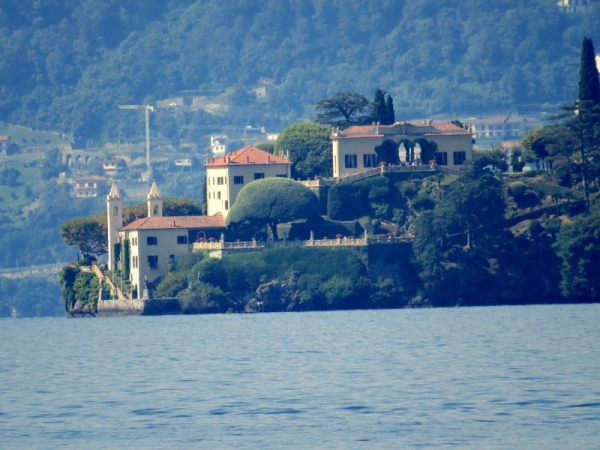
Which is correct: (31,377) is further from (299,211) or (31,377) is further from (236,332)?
(299,211)

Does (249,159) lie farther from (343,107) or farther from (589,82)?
(589,82)

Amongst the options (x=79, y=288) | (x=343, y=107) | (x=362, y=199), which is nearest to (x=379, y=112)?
(x=343, y=107)

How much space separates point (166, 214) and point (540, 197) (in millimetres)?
29270

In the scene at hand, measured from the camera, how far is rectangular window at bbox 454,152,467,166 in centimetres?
12912

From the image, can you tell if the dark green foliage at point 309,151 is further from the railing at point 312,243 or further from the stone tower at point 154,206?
the railing at point 312,243

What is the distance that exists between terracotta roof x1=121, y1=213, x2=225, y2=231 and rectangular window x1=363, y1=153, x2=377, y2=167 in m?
11.1

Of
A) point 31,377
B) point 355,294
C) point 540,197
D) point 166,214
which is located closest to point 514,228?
point 540,197

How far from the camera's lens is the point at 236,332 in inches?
3639

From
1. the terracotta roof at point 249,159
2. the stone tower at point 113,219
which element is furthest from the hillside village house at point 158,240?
→ the terracotta roof at point 249,159

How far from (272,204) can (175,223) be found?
7.37m

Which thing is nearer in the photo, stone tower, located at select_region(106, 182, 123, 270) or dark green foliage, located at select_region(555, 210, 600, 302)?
dark green foliage, located at select_region(555, 210, 600, 302)

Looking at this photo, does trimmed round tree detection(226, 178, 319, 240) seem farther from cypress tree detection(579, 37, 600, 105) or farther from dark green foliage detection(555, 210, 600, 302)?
cypress tree detection(579, 37, 600, 105)

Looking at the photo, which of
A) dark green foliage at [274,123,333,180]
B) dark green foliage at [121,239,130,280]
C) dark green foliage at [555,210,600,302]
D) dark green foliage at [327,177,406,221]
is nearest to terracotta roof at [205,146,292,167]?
dark green foliage at [274,123,333,180]

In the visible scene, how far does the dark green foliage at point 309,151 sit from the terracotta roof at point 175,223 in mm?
9128
